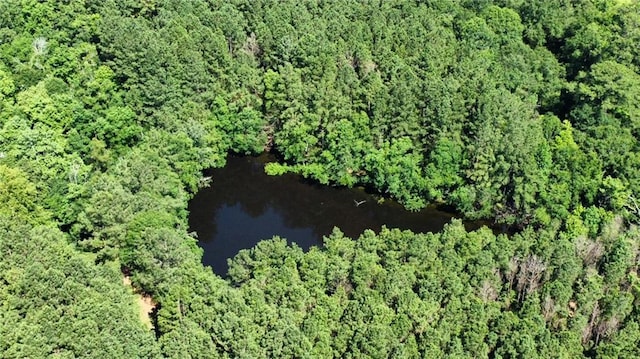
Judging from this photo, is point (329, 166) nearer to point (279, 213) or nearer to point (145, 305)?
point (279, 213)

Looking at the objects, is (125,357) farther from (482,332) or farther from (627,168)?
(627,168)

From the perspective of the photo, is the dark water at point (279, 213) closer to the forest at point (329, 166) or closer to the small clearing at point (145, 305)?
the forest at point (329, 166)

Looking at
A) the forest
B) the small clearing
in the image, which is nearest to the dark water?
the forest

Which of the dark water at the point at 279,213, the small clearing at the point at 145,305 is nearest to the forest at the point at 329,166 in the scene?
the small clearing at the point at 145,305

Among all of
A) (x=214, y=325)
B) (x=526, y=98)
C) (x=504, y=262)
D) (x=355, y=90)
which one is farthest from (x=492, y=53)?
(x=214, y=325)

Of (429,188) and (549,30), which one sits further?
(549,30)
